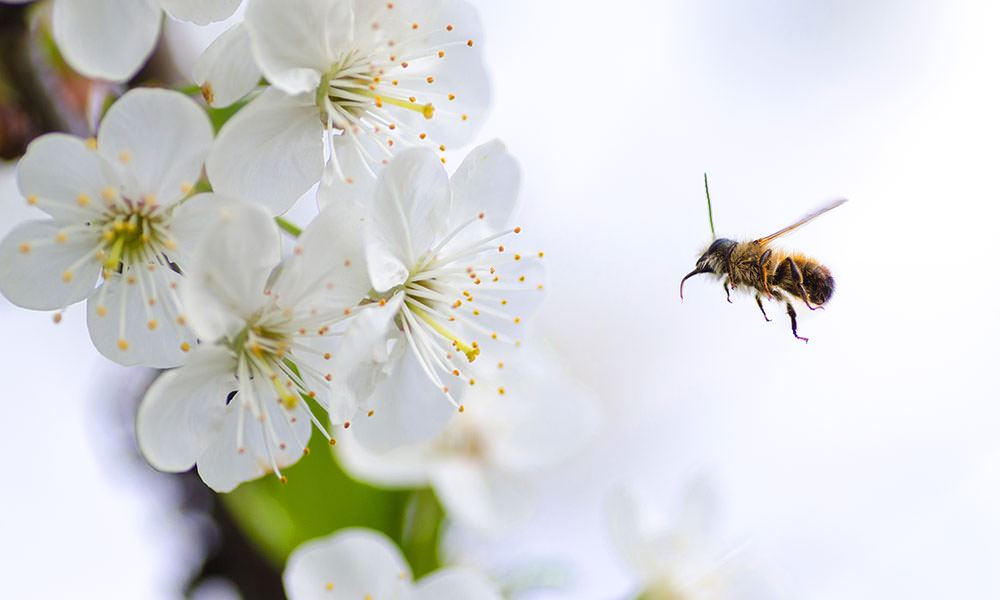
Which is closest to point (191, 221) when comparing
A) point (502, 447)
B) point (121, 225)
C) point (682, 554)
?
point (121, 225)

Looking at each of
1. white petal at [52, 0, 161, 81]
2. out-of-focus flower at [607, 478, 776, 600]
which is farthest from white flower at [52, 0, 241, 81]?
out-of-focus flower at [607, 478, 776, 600]

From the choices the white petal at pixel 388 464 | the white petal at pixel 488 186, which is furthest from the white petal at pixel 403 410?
the white petal at pixel 388 464

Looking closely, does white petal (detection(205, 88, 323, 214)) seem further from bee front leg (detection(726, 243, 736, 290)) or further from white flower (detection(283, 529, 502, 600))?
bee front leg (detection(726, 243, 736, 290))

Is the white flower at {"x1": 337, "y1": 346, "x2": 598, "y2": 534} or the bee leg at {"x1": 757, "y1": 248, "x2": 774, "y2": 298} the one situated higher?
the bee leg at {"x1": 757, "y1": 248, "x2": 774, "y2": 298}

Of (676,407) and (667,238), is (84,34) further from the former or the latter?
(676,407)

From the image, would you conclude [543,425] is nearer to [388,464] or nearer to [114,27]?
[388,464]

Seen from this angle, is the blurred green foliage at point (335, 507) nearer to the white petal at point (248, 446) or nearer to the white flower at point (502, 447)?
the white flower at point (502, 447)

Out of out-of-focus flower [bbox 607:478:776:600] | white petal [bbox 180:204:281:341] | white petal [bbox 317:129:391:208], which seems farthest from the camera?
out-of-focus flower [bbox 607:478:776:600]
